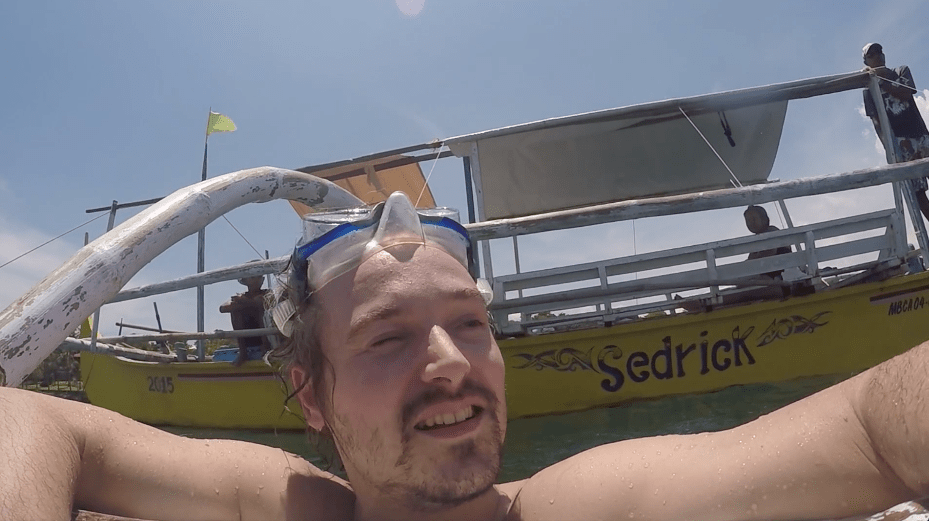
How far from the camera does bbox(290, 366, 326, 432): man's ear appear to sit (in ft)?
5.04

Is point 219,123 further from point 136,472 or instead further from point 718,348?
point 136,472

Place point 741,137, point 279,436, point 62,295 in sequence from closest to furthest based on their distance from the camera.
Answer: point 62,295, point 279,436, point 741,137

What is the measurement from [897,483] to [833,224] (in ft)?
13.5

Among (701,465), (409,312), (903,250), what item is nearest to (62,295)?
(409,312)

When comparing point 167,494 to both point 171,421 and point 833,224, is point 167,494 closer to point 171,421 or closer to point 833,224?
point 833,224

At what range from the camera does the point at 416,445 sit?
3.89 feet

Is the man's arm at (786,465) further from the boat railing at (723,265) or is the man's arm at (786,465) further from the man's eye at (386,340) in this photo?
the boat railing at (723,265)

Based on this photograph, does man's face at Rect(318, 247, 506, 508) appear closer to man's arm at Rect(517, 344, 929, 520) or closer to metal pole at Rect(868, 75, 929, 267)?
man's arm at Rect(517, 344, 929, 520)

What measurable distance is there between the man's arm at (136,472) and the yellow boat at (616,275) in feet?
1.26

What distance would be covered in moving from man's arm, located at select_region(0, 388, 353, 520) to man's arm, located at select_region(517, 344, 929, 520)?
0.71 metres

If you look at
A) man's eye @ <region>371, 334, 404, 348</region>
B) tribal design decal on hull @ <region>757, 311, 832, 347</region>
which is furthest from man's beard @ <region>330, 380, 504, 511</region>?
tribal design decal on hull @ <region>757, 311, 832, 347</region>

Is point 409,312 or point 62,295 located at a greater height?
point 62,295

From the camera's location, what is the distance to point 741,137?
6.43m

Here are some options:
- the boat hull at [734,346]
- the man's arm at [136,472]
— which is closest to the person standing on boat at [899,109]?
the boat hull at [734,346]
